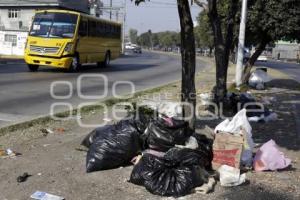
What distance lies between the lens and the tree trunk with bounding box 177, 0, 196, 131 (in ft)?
23.4

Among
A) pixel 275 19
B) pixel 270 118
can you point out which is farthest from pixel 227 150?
pixel 275 19

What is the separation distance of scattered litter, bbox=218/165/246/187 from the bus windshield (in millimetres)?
18562

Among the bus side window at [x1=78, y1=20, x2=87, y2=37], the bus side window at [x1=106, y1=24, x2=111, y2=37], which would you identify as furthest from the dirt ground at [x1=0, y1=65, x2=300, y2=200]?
the bus side window at [x1=106, y1=24, x2=111, y2=37]

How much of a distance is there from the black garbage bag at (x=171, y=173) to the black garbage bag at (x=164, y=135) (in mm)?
318

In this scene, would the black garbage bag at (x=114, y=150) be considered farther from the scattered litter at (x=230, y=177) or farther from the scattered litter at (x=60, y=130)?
the scattered litter at (x=60, y=130)

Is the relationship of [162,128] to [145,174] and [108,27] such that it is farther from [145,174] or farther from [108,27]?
[108,27]

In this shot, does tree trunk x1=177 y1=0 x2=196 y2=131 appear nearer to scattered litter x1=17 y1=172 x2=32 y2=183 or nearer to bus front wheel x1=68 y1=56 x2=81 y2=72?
scattered litter x1=17 y1=172 x2=32 y2=183

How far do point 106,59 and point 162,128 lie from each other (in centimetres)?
2398

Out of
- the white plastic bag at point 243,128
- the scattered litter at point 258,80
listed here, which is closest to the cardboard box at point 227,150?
the white plastic bag at point 243,128

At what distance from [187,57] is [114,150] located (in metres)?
1.88

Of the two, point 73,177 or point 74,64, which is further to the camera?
point 74,64

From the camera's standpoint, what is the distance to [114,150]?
6.21 m

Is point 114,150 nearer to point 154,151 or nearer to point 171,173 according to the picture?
point 154,151

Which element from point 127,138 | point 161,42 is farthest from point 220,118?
point 161,42
